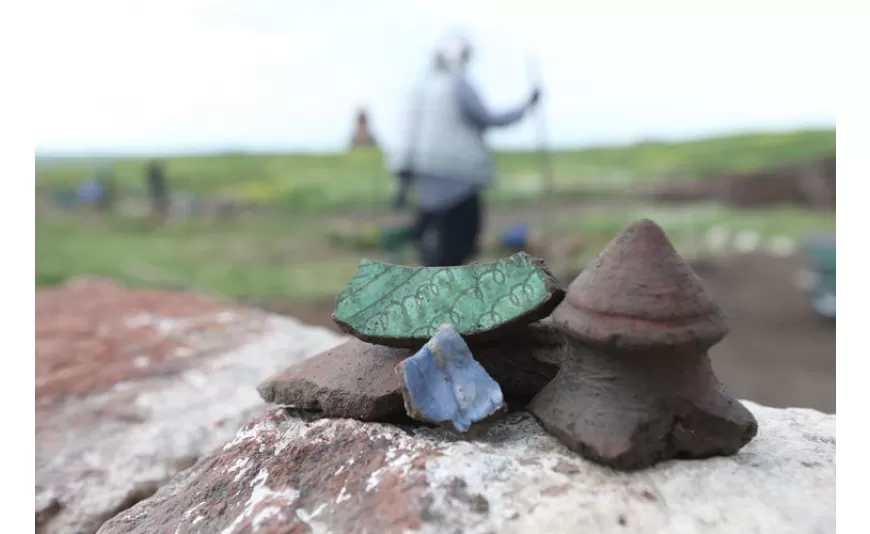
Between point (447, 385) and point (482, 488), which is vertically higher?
point (447, 385)

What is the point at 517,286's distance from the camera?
150 centimetres

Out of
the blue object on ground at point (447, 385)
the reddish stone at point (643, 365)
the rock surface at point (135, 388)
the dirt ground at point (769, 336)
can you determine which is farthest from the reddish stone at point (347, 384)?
the dirt ground at point (769, 336)

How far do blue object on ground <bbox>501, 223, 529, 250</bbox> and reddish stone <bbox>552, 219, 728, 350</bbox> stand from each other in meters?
5.57

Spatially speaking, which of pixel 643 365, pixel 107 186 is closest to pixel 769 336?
pixel 643 365

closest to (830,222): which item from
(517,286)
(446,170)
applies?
(446,170)

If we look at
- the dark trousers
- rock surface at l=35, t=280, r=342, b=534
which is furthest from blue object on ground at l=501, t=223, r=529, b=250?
rock surface at l=35, t=280, r=342, b=534

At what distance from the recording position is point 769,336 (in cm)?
532

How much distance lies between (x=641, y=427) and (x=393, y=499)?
481mm

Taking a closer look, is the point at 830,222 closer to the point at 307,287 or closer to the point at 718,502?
the point at 307,287

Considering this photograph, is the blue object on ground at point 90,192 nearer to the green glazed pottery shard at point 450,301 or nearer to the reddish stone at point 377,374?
the reddish stone at point 377,374

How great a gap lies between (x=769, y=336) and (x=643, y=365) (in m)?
4.55

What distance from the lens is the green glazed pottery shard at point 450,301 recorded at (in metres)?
1.47

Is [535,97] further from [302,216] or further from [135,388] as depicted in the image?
[302,216]

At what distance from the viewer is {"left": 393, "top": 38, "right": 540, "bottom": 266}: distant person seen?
429 centimetres
